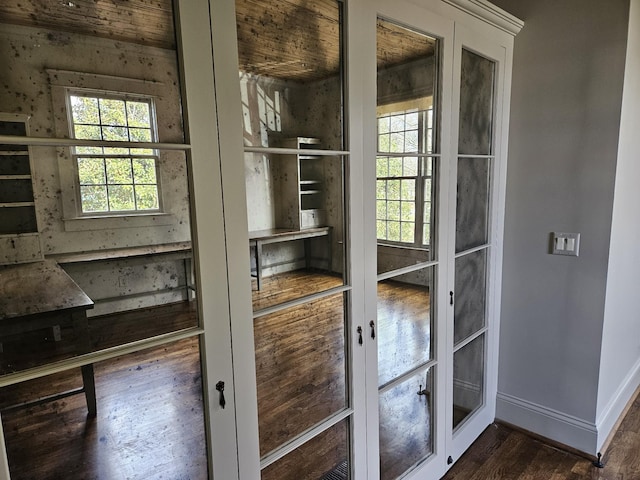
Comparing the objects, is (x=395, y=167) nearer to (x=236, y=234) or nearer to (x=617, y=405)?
(x=236, y=234)

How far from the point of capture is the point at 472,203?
2.18m

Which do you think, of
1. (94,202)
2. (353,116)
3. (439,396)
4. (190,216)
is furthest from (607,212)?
(94,202)

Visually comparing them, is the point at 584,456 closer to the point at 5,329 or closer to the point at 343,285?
the point at 343,285

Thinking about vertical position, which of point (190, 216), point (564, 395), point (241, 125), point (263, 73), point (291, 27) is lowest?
point (564, 395)

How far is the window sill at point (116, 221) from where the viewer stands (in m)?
0.89

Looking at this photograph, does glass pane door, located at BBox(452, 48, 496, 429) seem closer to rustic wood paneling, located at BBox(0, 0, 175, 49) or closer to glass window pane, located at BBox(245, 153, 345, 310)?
glass window pane, located at BBox(245, 153, 345, 310)

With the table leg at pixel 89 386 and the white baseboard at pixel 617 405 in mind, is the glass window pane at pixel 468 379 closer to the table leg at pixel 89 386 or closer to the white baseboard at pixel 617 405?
the white baseboard at pixel 617 405

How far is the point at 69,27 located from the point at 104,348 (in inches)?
27.8

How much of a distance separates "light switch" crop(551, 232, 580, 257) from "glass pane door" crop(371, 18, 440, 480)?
0.83 meters

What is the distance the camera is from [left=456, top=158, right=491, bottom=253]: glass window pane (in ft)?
6.77

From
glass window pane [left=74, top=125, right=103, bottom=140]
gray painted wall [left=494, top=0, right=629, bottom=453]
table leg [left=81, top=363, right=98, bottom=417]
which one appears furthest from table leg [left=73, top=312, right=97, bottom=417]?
gray painted wall [left=494, top=0, right=629, bottom=453]

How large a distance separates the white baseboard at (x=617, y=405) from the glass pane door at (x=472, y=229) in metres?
0.66

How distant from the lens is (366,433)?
1.64 meters

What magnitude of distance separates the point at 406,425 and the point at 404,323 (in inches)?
20.2
